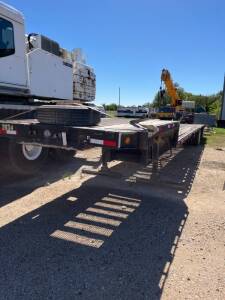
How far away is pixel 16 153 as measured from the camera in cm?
556

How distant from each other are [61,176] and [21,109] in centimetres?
166

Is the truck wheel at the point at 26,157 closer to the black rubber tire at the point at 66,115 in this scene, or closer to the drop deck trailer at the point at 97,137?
the drop deck trailer at the point at 97,137

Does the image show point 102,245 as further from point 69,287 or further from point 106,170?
point 106,170

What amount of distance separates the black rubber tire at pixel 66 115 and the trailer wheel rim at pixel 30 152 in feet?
5.40

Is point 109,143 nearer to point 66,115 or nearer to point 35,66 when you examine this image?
point 66,115

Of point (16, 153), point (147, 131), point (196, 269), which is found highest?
point (147, 131)

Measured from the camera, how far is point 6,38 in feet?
20.2

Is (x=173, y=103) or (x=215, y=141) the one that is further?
(x=173, y=103)

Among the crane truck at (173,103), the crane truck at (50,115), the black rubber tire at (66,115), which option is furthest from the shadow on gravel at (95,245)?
the crane truck at (173,103)

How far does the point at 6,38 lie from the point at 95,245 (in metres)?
4.74

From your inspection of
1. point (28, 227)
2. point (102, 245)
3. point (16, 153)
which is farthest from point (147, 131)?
point (16, 153)

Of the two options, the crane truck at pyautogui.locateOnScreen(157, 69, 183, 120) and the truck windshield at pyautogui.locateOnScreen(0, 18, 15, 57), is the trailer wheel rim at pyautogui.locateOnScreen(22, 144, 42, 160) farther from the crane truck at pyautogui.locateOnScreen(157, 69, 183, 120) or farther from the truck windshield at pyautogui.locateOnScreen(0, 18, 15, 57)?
the crane truck at pyautogui.locateOnScreen(157, 69, 183, 120)

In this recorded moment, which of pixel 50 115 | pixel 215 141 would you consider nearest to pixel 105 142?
pixel 50 115

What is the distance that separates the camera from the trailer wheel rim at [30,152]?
581 centimetres
